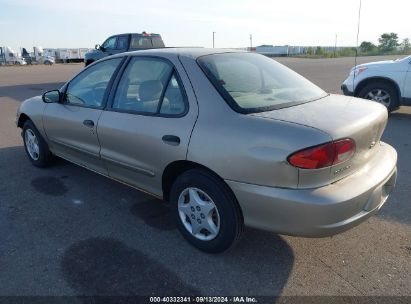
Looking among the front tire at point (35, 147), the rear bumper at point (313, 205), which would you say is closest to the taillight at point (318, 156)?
the rear bumper at point (313, 205)

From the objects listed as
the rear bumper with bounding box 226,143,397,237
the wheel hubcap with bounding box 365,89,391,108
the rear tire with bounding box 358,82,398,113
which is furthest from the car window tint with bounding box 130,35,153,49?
the rear bumper with bounding box 226,143,397,237

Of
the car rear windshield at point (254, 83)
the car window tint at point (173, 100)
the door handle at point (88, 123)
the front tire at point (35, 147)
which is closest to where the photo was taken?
the car rear windshield at point (254, 83)

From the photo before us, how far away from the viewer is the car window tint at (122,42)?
1475 cm

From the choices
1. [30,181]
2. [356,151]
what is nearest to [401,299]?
[356,151]

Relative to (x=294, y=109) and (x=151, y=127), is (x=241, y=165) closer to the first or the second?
(x=294, y=109)

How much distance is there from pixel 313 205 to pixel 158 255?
1.34 m

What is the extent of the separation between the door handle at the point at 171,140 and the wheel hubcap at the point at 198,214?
1.26ft

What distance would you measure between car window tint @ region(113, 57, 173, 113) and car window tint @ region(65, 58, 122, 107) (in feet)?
0.83

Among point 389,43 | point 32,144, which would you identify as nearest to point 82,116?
point 32,144

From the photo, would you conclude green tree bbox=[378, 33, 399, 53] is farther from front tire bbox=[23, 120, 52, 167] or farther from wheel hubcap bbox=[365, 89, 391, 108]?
front tire bbox=[23, 120, 52, 167]

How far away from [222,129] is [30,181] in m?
3.03

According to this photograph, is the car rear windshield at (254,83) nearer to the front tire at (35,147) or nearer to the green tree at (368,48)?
the front tire at (35,147)

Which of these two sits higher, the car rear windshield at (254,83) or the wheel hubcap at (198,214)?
the car rear windshield at (254,83)

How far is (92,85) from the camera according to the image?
4.05 metres
